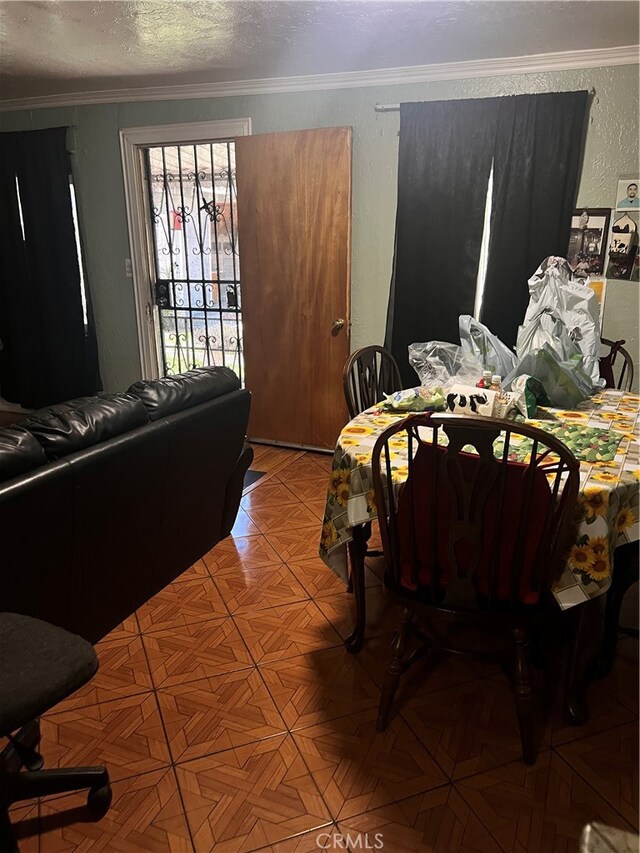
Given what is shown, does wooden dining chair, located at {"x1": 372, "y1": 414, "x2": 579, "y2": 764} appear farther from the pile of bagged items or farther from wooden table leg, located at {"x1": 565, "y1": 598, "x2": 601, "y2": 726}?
the pile of bagged items

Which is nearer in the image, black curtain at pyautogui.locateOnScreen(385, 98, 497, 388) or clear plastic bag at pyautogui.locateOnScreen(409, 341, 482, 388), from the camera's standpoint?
clear plastic bag at pyautogui.locateOnScreen(409, 341, 482, 388)

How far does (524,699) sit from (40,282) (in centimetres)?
442

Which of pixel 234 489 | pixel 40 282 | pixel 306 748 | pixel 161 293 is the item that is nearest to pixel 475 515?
pixel 306 748

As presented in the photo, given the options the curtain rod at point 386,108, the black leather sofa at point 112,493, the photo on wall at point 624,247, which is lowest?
the black leather sofa at point 112,493

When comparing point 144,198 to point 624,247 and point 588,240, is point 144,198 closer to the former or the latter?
point 588,240

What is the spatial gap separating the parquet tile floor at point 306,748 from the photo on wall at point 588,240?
2.03 m

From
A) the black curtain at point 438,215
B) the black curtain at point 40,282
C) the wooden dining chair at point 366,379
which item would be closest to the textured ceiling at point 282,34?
the black curtain at point 438,215

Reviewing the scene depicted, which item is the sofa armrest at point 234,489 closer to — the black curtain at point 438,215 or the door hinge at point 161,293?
the black curtain at point 438,215

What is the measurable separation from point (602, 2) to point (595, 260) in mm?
1211

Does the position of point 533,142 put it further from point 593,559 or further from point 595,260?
point 593,559

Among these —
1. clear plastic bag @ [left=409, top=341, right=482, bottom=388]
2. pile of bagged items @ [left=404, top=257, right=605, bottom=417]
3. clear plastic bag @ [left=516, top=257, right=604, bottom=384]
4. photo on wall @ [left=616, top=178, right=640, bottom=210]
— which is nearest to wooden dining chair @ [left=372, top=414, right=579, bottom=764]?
pile of bagged items @ [left=404, top=257, right=605, bottom=417]

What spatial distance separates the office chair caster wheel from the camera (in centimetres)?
141

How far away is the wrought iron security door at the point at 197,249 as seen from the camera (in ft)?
13.4

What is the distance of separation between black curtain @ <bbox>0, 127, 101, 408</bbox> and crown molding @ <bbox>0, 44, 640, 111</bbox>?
339mm
